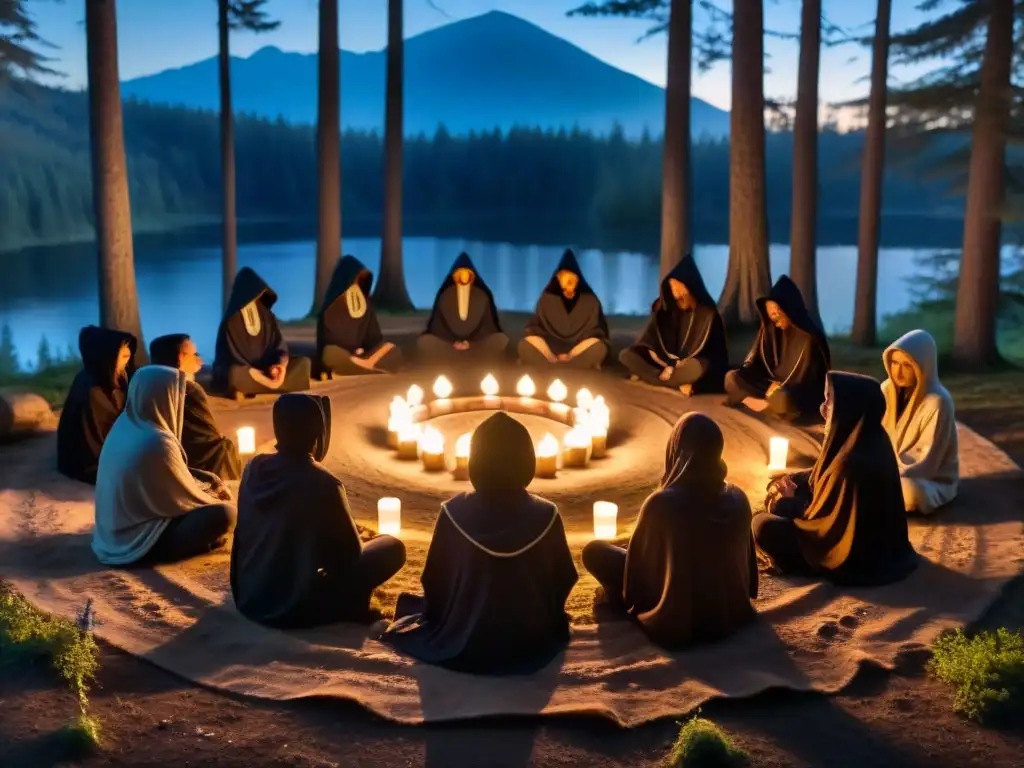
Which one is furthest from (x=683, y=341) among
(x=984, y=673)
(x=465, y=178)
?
(x=465, y=178)

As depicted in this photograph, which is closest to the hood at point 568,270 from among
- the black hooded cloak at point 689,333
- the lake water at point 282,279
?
the black hooded cloak at point 689,333

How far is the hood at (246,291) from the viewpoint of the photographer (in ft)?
34.4

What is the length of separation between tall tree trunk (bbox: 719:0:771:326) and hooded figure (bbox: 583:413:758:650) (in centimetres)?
935

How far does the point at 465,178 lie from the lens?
64.1 meters

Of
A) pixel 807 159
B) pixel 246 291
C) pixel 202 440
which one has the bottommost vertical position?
pixel 202 440

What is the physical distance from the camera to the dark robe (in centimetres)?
756

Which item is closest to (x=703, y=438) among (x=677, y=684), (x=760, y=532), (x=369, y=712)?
(x=677, y=684)

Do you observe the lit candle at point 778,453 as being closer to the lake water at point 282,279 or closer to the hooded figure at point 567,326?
the hooded figure at point 567,326

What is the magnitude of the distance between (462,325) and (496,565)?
7750mm

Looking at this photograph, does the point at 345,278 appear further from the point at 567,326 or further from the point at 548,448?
the point at 548,448

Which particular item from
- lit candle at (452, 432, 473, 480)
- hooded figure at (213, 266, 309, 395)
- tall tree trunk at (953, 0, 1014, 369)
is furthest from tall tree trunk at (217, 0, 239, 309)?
tall tree trunk at (953, 0, 1014, 369)

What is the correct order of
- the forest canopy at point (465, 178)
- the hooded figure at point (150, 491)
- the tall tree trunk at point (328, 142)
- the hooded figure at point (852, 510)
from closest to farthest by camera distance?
the hooded figure at point (852, 510), the hooded figure at point (150, 491), the tall tree trunk at point (328, 142), the forest canopy at point (465, 178)

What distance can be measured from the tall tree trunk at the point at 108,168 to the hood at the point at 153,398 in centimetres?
600

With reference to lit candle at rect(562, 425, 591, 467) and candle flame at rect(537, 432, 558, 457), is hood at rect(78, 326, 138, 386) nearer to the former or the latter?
candle flame at rect(537, 432, 558, 457)
